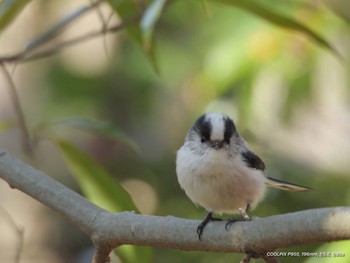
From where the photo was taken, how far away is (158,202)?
3283mm

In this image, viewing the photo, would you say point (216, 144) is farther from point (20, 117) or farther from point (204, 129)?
point (20, 117)

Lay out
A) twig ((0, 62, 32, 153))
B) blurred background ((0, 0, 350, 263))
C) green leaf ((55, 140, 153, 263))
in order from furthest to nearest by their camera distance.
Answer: blurred background ((0, 0, 350, 263)) → green leaf ((55, 140, 153, 263)) → twig ((0, 62, 32, 153))

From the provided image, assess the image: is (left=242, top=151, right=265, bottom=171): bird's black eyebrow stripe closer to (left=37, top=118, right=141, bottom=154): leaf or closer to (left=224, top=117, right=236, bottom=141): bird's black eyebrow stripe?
(left=224, top=117, right=236, bottom=141): bird's black eyebrow stripe

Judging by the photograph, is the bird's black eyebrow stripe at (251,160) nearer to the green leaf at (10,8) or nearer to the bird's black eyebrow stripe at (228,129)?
the bird's black eyebrow stripe at (228,129)

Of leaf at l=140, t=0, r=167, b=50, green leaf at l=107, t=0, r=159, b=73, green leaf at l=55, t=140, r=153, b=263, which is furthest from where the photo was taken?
green leaf at l=107, t=0, r=159, b=73

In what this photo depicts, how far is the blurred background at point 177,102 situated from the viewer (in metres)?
2.55

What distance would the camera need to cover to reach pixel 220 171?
186 centimetres

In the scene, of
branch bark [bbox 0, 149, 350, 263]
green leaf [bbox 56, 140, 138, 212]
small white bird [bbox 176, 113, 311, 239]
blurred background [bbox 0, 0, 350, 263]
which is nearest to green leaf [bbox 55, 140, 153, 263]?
green leaf [bbox 56, 140, 138, 212]

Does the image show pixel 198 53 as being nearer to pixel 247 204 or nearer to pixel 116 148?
pixel 116 148

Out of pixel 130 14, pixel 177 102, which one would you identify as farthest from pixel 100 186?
pixel 177 102

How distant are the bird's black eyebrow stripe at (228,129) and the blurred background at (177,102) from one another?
43 centimetres

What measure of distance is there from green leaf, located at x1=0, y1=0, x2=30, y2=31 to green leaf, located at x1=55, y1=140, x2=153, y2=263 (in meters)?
0.30

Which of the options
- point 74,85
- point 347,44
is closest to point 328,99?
point 347,44

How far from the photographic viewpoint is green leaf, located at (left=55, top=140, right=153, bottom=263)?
1.90 metres
